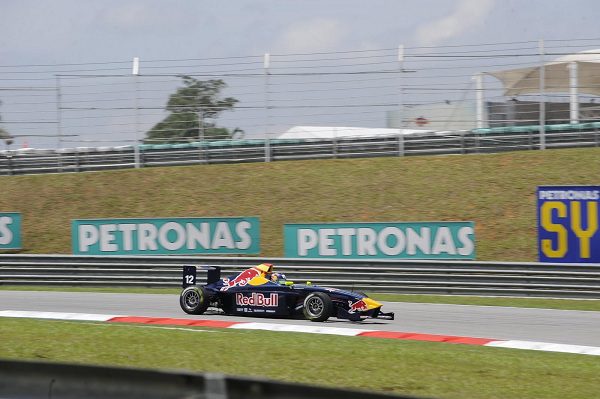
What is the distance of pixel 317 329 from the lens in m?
12.6

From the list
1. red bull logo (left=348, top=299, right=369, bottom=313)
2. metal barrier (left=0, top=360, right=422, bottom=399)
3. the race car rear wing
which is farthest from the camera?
the race car rear wing

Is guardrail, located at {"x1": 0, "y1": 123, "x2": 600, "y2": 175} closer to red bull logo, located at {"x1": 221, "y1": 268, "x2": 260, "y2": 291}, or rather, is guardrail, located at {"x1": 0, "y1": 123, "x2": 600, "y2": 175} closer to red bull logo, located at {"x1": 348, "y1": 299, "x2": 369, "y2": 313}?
red bull logo, located at {"x1": 221, "y1": 268, "x2": 260, "y2": 291}

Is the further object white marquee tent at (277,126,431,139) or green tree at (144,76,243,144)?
white marquee tent at (277,126,431,139)

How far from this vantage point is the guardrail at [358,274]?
666 inches

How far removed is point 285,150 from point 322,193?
2.81 metres

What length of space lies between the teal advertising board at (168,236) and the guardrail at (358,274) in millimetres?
954

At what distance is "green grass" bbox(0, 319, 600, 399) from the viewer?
310 inches

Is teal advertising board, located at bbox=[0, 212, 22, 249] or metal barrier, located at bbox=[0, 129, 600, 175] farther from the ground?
metal barrier, located at bbox=[0, 129, 600, 175]

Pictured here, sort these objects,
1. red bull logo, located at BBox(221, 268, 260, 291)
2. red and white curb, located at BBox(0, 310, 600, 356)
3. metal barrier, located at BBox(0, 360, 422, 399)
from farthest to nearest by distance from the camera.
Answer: red bull logo, located at BBox(221, 268, 260, 291) → red and white curb, located at BBox(0, 310, 600, 356) → metal barrier, located at BBox(0, 360, 422, 399)

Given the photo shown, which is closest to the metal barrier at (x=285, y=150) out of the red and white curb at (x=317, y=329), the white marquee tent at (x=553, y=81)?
the white marquee tent at (x=553, y=81)

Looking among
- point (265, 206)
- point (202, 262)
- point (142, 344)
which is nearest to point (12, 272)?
point (202, 262)

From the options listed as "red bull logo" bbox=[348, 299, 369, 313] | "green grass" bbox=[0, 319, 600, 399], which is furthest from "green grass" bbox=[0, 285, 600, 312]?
"green grass" bbox=[0, 319, 600, 399]

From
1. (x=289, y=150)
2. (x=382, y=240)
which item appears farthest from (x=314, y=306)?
(x=289, y=150)

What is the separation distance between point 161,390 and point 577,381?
4871mm
